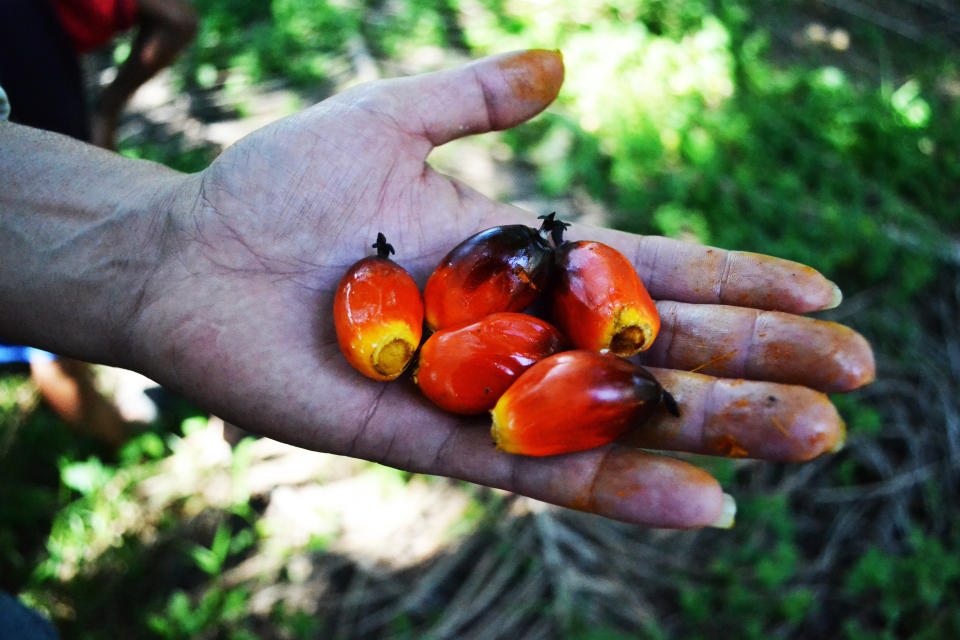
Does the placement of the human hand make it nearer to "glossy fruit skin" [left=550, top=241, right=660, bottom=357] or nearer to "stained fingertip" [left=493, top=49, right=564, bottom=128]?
"stained fingertip" [left=493, top=49, right=564, bottom=128]

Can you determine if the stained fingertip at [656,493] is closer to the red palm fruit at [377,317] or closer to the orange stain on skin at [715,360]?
the orange stain on skin at [715,360]

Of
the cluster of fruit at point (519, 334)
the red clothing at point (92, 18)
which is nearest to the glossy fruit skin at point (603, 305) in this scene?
the cluster of fruit at point (519, 334)

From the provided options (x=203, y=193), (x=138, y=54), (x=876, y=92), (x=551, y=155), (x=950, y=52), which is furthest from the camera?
(x=950, y=52)

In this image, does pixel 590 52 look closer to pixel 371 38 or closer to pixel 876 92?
pixel 371 38

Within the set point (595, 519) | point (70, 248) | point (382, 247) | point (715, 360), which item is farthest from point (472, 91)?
point (595, 519)

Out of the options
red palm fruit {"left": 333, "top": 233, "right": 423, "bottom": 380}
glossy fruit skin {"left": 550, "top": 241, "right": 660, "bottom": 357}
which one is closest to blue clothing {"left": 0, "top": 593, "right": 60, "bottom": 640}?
red palm fruit {"left": 333, "top": 233, "right": 423, "bottom": 380}

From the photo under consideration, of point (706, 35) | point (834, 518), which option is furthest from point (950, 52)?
point (834, 518)

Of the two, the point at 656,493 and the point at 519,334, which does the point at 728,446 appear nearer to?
the point at 656,493

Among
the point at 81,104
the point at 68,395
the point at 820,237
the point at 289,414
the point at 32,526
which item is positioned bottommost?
the point at 32,526
